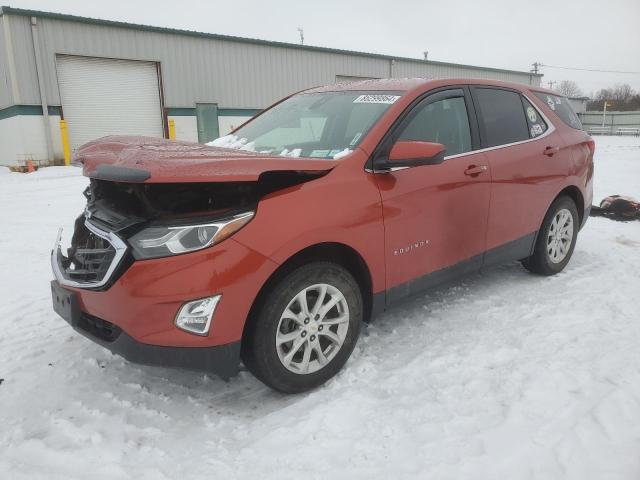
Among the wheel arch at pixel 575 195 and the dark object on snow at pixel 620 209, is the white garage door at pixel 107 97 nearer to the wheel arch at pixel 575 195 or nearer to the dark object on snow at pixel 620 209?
the dark object on snow at pixel 620 209

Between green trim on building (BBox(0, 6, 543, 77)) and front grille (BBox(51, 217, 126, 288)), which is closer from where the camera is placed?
front grille (BBox(51, 217, 126, 288))

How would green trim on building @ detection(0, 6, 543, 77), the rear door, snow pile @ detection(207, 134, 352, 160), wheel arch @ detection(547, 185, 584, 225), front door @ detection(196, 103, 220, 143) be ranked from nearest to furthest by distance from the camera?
snow pile @ detection(207, 134, 352, 160) < the rear door < wheel arch @ detection(547, 185, 584, 225) < green trim on building @ detection(0, 6, 543, 77) < front door @ detection(196, 103, 220, 143)

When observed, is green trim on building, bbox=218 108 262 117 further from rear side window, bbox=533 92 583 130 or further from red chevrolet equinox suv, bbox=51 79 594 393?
red chevrolet equinox suv, bbox=51 79 594 393

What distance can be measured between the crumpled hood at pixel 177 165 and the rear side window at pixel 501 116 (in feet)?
5.27

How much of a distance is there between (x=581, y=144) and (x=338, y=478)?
A: 3.86 metres

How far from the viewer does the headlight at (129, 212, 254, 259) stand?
2174 mm

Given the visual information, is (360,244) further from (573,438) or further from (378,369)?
(573,438)

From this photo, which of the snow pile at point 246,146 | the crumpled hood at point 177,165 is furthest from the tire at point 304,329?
the snow pile at point 246,146

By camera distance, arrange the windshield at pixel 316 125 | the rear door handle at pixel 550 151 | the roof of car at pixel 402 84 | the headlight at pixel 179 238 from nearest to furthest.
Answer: the headlight at pixel 179 238 → the windshield at pixel 316 125 → the roof of car at pixel 402 84 → the rear door handle at pixel 550 151

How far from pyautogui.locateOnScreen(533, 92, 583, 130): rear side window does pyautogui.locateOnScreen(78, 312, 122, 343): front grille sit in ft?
12.8

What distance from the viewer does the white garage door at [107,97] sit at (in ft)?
50.8

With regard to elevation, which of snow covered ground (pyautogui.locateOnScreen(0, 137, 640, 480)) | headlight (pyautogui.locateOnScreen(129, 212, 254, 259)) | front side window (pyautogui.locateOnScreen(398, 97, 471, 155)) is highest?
front side window (pyautogui.locateOnScreen(398, 97, 471, 155))

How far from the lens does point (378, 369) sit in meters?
2.83

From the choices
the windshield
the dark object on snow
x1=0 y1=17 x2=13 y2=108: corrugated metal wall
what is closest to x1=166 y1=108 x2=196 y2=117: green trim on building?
x1=0 y1=17 x2=13 y2=108: corrugated metal wall
